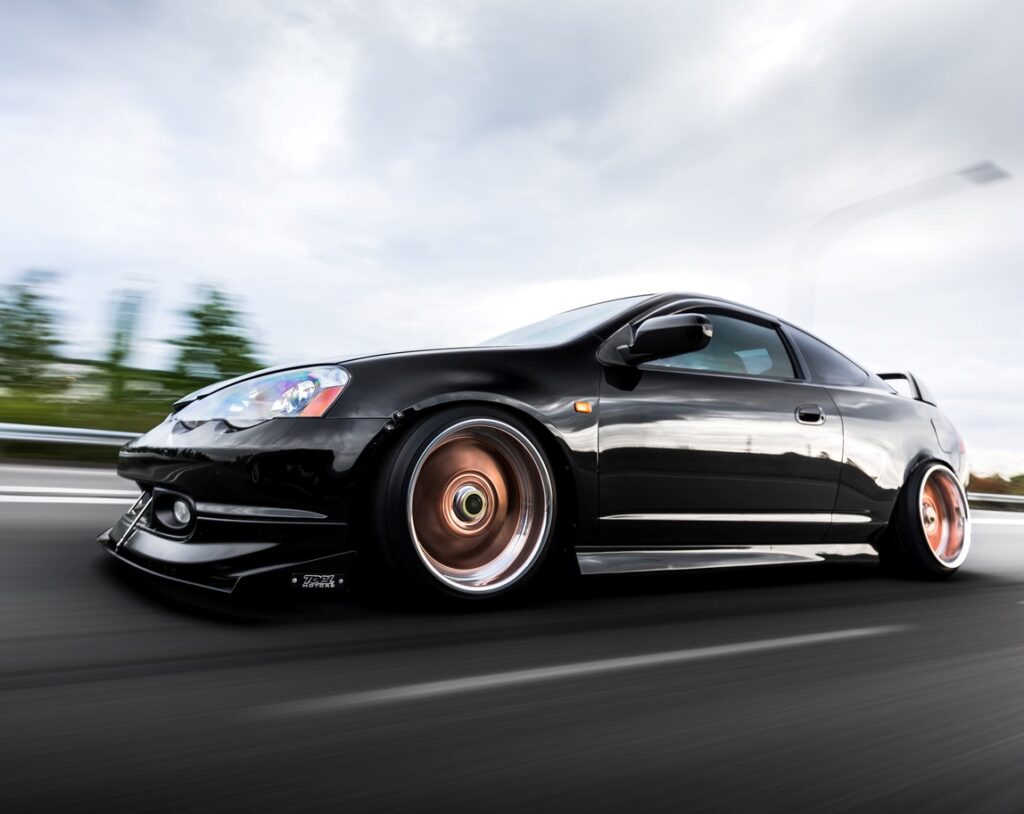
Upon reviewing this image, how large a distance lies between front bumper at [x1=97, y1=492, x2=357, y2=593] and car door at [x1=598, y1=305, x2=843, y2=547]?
1.03 m

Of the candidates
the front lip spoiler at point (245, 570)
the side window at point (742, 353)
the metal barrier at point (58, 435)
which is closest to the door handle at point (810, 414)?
the side window at point (742, 353)

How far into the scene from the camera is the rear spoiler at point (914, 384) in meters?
5.09

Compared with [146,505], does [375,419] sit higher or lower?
higher

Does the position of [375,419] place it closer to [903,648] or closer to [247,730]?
[247,730]

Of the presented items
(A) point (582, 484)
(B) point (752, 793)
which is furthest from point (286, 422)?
(B) point (752, 793)

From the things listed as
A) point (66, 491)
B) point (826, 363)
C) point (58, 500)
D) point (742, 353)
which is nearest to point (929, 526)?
point (826, 363)

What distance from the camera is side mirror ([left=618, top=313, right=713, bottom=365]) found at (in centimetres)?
338

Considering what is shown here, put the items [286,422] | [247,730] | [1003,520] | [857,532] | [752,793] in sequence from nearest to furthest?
[752,793] < [247,730] < [286,422] < [857,532] < [1003,520]

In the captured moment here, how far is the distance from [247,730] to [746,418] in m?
2.53

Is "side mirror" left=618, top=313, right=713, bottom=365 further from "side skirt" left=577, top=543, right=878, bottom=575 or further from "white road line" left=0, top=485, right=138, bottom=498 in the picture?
"white road line" left=0, top=485, right=138, bottom=498

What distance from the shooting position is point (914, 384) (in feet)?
16.8

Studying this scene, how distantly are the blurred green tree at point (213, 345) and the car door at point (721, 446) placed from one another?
647 cm

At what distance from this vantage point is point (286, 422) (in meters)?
2.87

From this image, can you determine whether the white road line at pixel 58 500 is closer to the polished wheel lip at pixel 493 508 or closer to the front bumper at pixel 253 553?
the front bumper at pixel 253 553
